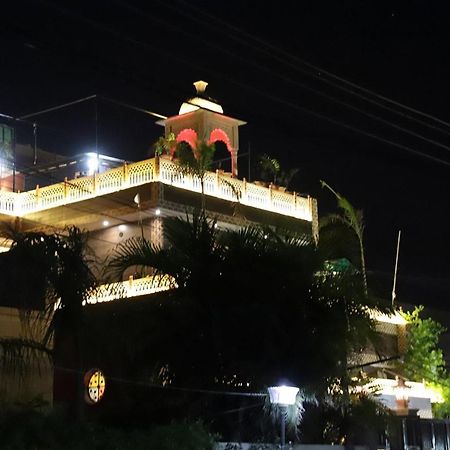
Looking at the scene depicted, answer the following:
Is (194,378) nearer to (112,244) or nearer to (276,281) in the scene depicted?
(276,281)

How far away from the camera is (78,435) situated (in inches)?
556

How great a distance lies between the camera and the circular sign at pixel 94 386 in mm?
21781

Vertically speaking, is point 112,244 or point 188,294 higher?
point 112,244

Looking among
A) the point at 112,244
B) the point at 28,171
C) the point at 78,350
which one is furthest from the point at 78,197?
the point at 78,350

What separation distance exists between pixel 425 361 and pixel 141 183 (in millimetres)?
Answer: 10820

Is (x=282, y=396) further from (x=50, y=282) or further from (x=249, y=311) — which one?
(x=50, y=282)

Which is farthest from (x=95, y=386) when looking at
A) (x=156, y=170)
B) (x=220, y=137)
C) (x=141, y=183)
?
(x=220, y=137)

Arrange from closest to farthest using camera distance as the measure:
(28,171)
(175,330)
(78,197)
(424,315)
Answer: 1. (175,330)
2. (78,197)
3. (28,171)
4. (424,315)

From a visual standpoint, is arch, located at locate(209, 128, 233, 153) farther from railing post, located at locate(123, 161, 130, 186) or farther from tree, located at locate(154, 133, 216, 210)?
railing post, located at locate(123, 161, 130, 186)

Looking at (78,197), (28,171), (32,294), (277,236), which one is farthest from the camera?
(28,171)

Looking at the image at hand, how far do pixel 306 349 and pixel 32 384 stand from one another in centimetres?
618

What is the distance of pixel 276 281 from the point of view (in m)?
19.2

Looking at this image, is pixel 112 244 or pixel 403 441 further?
pixel 112 244

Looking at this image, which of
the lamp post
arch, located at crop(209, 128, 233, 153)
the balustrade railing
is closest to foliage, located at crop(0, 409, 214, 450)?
the lamp post
